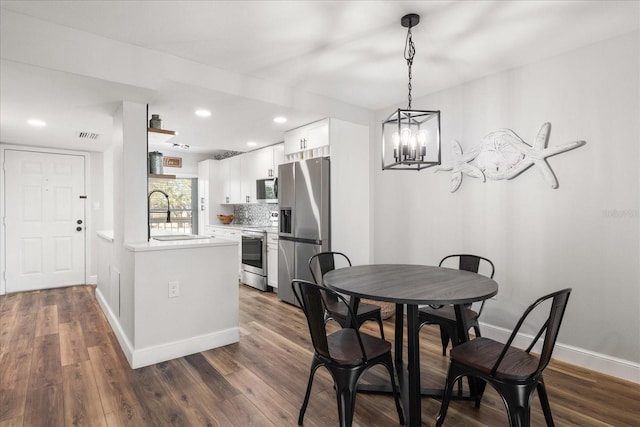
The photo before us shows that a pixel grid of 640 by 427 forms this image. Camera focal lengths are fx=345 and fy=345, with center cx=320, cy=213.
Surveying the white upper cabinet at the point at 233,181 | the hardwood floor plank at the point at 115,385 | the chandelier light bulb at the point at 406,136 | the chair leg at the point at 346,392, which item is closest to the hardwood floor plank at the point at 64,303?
the hardwood floor plank at the point at 115,385

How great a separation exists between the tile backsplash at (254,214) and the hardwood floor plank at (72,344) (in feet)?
10.4

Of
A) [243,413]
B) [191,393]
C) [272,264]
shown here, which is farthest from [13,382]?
[272,264]

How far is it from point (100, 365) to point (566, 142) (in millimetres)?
Result: 4031

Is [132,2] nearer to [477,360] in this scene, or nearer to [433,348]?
[477,360]

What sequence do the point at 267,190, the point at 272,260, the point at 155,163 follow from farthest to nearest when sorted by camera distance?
the point at 267,190, the point at 272,260, the point at 155,163

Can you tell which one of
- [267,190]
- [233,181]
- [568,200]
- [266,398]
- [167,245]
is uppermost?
[233,181]

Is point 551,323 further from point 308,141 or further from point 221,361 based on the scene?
point 308,141

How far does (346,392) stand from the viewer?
1.74m

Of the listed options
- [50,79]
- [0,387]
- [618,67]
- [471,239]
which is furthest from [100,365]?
[618,67]

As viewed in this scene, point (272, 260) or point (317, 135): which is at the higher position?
point (317, 135)

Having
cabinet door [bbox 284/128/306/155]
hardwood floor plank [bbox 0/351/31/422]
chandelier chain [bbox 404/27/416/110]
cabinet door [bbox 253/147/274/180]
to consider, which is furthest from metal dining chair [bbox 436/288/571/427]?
cabinet door [bbox 253/147/274/180]

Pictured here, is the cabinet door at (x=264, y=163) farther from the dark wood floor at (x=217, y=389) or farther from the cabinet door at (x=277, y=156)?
the dark wood floor at (x=217, y=389)

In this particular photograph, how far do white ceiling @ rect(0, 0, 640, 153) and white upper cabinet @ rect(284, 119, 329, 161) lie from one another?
32cm

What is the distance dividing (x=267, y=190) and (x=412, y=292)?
3.94 m
